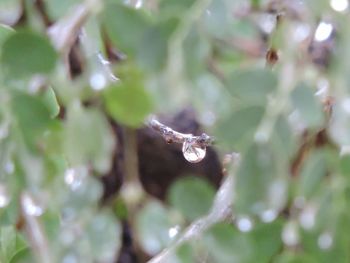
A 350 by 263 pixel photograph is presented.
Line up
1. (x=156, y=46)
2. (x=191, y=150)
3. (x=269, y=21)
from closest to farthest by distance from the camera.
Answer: (x=156, y=46)
(x=269, y=21)
(x=191, y=150)

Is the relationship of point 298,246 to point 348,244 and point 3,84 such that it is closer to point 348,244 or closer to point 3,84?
point 348,244

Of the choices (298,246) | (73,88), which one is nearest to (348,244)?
(298,246)

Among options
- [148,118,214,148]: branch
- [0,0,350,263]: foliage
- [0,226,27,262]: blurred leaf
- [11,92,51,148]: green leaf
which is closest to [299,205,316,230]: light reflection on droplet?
[0,0,350,263]: foliage

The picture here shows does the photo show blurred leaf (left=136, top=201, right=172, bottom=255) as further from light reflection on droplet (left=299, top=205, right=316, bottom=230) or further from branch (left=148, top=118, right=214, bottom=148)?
branch (left=148, top=118, right=214, bottom=148)

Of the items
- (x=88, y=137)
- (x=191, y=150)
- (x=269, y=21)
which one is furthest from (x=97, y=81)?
(x=191, y=150)

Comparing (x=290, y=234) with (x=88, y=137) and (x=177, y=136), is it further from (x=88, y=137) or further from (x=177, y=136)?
(x=177, y=136)

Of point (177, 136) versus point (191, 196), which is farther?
point (177, 136)
